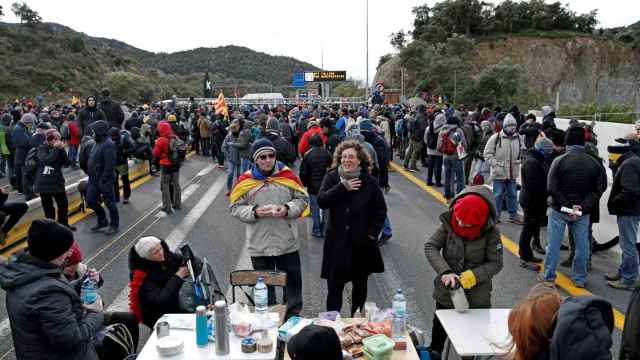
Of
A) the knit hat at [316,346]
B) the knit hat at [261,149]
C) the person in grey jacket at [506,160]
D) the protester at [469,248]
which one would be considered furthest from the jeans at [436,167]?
the knit hat at [316,346]

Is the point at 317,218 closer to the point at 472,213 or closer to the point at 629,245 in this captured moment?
the point at 629,245

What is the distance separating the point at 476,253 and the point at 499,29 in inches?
2730

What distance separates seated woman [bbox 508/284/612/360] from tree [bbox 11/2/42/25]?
88.1m

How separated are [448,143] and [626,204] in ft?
15.4

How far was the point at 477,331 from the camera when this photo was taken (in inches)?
153

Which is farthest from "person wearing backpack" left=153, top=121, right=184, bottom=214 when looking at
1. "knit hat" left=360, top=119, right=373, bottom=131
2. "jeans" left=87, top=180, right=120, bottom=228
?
"knit hat" left=360, top=119, right=373, bottom=131

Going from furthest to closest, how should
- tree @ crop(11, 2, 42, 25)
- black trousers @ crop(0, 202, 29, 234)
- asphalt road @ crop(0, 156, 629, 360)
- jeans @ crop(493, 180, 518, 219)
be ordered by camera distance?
tree @ crop(11, 2, 42, 25) < jeans @ crop(493, 180, 518, 219) < black trousers @ crop(0, 202, 29, 234) < asphalt road @ crop(0, 156, 629, 360)

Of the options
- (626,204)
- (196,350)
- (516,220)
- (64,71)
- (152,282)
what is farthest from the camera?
(64,71)

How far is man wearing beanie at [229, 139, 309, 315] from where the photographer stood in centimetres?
519

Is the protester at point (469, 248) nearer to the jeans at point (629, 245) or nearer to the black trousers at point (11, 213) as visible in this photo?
the jeans at point (629, 245)

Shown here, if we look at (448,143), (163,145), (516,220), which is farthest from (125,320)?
(448,143)

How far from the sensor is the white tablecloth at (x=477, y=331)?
3.59 metres

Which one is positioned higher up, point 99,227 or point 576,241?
point 576,241

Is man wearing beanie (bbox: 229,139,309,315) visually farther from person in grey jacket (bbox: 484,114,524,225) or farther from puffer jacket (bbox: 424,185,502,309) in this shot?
person in grey jacket (bbox: 484,114,524,225)
